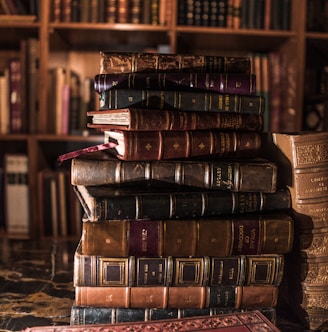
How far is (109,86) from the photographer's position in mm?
863

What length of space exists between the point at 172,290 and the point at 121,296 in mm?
87

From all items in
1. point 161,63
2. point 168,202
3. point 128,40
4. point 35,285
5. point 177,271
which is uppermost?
point 128,40

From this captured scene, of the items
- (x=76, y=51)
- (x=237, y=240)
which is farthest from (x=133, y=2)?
(x=237, y=240)

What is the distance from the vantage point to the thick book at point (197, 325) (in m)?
0.68

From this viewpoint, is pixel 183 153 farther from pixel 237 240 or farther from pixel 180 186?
pixel 237 240

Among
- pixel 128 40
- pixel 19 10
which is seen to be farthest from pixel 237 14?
pixel 19 10

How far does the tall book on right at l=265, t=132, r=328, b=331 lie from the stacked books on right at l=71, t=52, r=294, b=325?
0.11 ft

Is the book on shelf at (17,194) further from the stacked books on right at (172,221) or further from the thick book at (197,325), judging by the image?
the thick book at (197,325)

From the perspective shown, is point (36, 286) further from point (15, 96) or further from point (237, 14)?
point (237, 14)

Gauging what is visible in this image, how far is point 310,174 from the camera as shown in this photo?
0.80m

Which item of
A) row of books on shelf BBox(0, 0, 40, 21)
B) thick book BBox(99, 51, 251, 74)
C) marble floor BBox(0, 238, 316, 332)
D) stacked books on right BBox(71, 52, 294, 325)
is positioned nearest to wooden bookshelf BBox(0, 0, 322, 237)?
row of books on shelf BBox(0, 0, 40, 21)

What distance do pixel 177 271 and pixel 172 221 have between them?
9 cm

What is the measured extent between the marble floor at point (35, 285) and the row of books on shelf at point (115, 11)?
924 millimetres

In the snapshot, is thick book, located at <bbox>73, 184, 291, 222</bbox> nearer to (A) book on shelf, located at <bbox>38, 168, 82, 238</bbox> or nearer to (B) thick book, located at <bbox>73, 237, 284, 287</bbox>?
(B) thick book, located at <bbox>73, 237, 284, 287</bbox>
